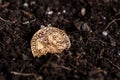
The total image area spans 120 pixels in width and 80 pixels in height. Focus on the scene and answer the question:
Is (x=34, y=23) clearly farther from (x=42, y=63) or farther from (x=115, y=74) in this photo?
(x=115, y=74)

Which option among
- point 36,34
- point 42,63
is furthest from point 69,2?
point 42,63

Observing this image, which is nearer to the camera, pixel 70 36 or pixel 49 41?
pixel 49 41

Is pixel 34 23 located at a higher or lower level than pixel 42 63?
higher

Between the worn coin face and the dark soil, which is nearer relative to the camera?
the dark soil

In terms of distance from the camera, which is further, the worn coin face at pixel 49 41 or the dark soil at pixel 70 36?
the worn coin face at pixel 49 41
